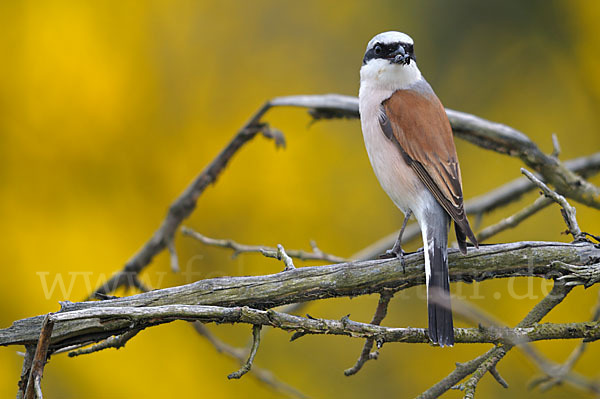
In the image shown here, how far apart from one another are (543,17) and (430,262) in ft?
12.8

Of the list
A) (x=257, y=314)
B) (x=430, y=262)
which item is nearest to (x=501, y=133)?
(x=430, y=262)

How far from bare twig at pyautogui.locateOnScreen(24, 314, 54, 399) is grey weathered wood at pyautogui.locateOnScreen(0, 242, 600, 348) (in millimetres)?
157

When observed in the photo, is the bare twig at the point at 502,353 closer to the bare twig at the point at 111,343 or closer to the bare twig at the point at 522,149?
the bare twig at the point at 111,343

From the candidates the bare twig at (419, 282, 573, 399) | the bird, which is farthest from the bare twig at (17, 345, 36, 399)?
the bird

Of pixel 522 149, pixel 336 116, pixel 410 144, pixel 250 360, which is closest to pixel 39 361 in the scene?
pixel 250 360

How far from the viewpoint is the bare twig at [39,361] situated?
1812mm

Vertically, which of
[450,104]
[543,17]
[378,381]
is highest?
[543,17]

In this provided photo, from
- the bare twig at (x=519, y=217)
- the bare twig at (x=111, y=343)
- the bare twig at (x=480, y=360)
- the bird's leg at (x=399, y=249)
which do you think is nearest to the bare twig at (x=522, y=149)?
the bare twig at (x=519, y=217)

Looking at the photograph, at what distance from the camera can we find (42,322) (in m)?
1.99

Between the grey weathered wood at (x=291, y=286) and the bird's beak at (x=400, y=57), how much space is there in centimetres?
110

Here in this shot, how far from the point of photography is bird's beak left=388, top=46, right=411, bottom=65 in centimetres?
295

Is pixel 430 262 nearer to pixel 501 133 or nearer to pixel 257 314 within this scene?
pixel 257 314

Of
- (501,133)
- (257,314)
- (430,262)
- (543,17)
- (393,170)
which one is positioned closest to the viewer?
(257,314)

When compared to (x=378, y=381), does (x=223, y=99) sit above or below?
above
